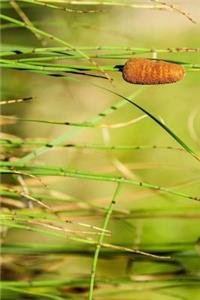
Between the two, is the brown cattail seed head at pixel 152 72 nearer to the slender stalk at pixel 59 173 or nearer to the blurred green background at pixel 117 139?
the slender stalk at pixel 59 173

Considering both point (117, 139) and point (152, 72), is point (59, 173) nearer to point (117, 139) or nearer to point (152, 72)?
point (152, 72)

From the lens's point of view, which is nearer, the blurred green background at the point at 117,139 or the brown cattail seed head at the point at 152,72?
the brown cattail seed head at the point at 152,72

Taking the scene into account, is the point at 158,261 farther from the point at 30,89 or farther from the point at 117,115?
the point at 117,115

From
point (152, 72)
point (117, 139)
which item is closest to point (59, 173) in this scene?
point (152, 72)

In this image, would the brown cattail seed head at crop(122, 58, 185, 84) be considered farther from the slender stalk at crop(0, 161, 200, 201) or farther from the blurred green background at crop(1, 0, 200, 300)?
the blurred green background at crop(1, 0, 200, 300)

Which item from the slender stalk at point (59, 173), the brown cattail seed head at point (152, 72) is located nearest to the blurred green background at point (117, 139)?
the slender stalk at point (59, 173)

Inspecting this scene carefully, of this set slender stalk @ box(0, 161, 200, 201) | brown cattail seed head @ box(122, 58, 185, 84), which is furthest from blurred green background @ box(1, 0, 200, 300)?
brown cattail seed head @ box(122, 58, 185, 84)
